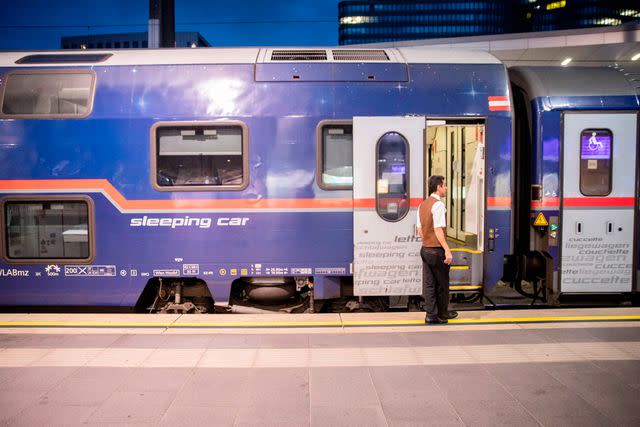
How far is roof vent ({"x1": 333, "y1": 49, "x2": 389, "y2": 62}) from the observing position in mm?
6332

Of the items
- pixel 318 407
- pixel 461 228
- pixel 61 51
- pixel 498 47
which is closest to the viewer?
pixel 318 407

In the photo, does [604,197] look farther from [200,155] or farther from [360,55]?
[200,155]

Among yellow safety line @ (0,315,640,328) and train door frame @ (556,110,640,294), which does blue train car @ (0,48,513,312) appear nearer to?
yellow safety line @ (0,315,640,328)

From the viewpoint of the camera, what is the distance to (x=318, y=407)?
3.65m

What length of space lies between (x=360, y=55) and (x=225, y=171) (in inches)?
95.8

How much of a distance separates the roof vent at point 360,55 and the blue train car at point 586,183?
216 cm

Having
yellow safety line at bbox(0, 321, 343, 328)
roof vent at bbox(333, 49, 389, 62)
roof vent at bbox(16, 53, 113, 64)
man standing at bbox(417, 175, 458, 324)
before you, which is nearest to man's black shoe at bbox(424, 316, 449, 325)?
man standing at bbox(417, 175, 458, 324)

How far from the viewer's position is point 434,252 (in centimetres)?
556

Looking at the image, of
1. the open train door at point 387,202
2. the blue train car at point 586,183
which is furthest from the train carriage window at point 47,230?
the blue train car at point 586,183

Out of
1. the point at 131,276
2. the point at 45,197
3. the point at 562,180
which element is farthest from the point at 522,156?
the point at 45,197

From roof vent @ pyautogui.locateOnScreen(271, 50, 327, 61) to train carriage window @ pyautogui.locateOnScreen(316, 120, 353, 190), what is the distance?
101cm

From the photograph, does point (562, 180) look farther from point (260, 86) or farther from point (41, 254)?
point (41, 254)

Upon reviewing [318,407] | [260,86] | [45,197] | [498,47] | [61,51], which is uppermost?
[498,47]

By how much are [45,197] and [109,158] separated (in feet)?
3.18
